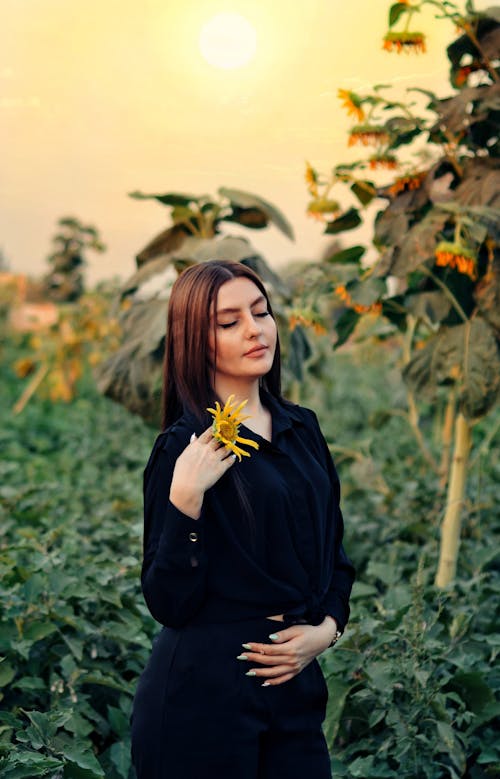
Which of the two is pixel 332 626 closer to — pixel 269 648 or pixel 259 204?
pixel 269 648

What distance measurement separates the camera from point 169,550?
131cm

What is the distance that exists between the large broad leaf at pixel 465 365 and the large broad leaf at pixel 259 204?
0.74m

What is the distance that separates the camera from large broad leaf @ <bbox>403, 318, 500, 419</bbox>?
8.43 ft

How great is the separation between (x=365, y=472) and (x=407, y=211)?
1376 mm

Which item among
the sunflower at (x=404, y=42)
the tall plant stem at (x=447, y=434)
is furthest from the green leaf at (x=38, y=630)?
the sunflower at (x=404, y=42)

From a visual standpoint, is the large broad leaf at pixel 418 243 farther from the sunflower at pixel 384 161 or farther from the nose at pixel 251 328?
the nose at pixel 251 328

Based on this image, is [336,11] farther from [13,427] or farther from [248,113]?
[13,427]

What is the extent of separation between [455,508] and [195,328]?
1.59 m

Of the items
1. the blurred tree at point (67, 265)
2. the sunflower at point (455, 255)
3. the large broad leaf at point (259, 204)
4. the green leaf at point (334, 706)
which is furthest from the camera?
the blurred tree at point (67, 265)

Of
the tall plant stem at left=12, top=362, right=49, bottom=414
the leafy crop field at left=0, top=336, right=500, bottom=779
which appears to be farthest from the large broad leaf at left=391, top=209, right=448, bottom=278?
the tall plant stem at left=12, top=362, right=49, bottom=414

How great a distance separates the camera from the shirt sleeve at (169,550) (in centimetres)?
131

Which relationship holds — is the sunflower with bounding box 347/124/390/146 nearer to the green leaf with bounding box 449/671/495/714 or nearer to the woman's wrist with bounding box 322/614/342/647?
the green leaf with bounding box 449/671/495/714

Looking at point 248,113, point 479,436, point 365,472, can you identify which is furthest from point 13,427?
point 248,113

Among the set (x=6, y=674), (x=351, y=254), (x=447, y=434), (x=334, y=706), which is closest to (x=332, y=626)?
(x=334, y=706)
